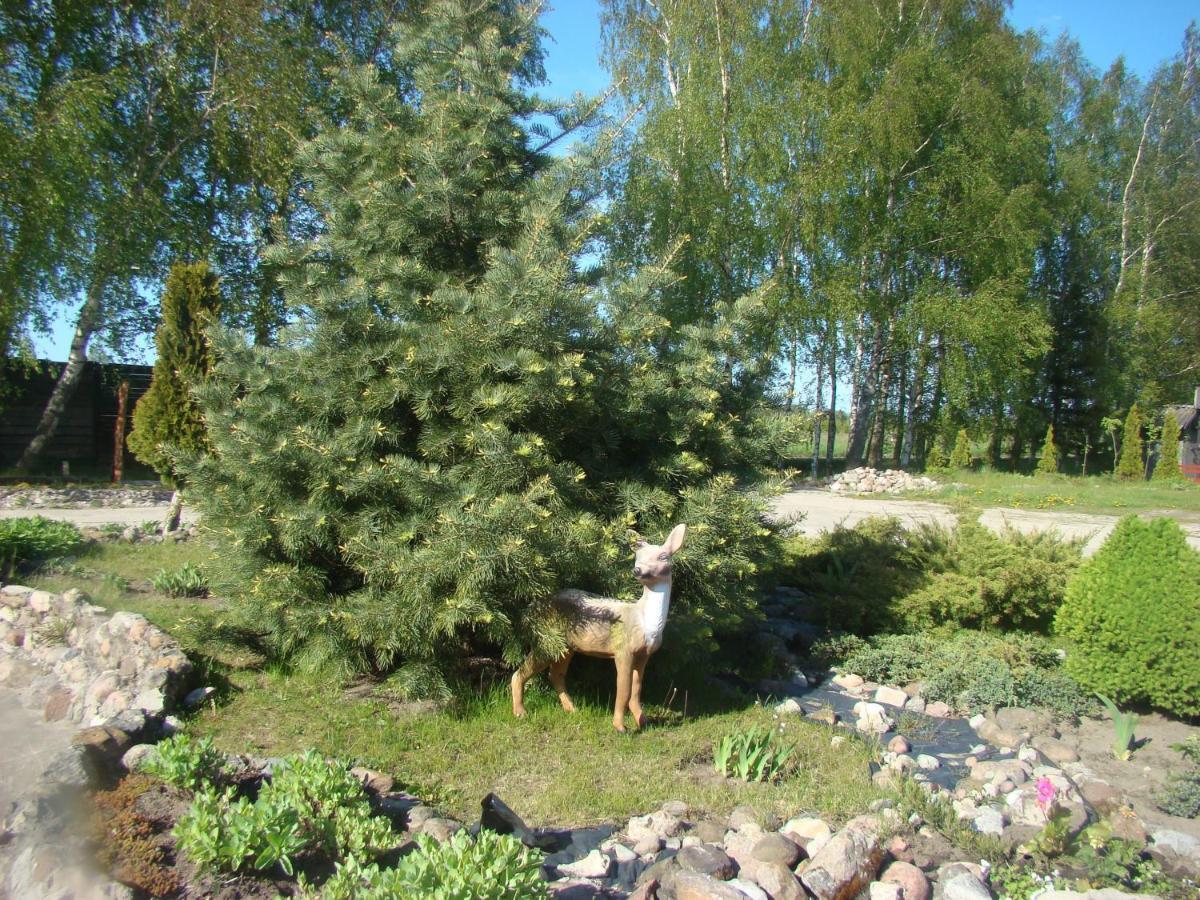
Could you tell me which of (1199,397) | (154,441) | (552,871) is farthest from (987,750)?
(1199,397)

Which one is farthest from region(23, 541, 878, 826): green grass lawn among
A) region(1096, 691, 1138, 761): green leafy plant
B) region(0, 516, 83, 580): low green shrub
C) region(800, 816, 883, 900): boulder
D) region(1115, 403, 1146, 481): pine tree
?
region(1115, 403, 1146, 481): pine tree

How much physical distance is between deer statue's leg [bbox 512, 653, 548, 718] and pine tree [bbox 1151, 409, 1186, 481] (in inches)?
1039

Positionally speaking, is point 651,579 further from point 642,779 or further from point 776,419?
point 776,419

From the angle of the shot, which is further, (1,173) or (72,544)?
(1,173)

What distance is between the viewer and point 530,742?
15.5 ft

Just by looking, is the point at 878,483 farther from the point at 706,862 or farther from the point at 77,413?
the point at 706,862

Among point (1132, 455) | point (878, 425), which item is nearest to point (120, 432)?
point (878, 425)

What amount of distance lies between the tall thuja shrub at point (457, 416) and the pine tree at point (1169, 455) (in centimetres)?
2505

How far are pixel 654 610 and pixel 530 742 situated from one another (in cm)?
101

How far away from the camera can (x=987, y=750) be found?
17.5 feet

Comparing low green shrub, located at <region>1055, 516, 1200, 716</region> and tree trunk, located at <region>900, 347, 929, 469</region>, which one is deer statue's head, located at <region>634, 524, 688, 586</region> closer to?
low green shrub, located at <region>1055, 516, 1200, 716</region>

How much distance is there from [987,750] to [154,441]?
757 centimetres

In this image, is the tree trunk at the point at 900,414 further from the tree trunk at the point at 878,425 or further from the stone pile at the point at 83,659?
the stone pile at the point at 83,659

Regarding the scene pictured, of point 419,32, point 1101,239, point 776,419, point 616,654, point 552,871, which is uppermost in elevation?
point 1101,239
